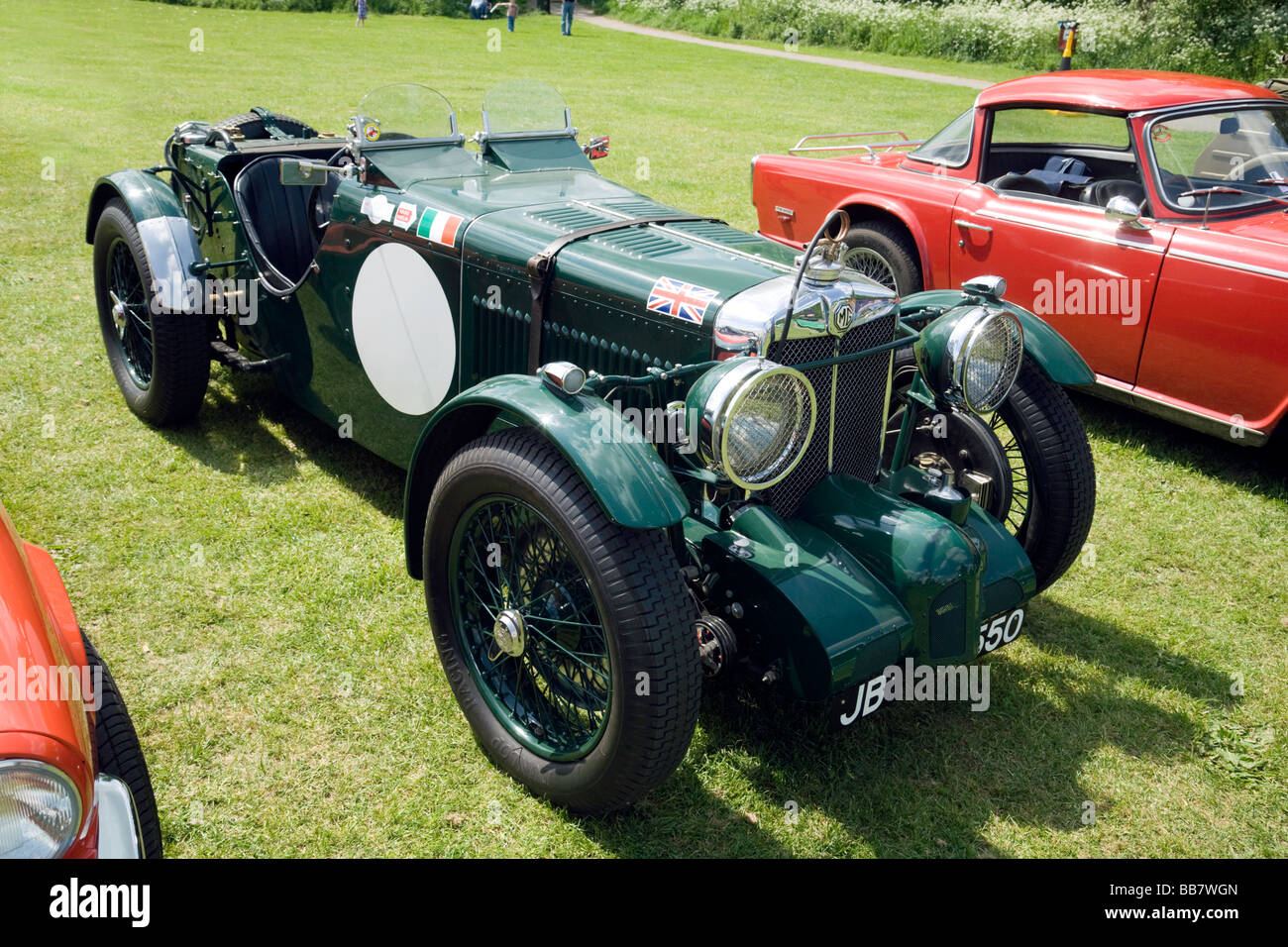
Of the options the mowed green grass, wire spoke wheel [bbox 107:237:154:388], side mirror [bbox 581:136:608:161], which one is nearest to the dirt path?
side mirror [bbox 581:136:608:161]

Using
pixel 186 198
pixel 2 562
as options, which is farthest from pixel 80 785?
pixel 186 198

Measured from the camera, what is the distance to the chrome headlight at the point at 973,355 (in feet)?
10.5

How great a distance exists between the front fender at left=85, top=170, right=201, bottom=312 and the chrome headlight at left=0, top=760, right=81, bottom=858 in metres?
3.11

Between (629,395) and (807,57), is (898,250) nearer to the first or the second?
(629,395)

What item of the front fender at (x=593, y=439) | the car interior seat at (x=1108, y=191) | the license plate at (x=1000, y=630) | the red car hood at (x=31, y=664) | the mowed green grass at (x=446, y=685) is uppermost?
the car interior seat at (x=1108, y=191)

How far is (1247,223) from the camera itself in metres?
4.89

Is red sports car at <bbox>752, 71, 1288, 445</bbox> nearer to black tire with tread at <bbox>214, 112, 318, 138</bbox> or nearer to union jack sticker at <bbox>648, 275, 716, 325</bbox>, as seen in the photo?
union jack sticker at <bbox>648, 275, 716, 325</bbox>

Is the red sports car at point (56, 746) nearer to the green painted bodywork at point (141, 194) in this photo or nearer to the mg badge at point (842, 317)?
the mg badge at point (842, 317)

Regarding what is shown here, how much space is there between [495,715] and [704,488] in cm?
91

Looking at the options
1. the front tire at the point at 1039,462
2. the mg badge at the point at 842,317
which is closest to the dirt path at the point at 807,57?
the front tire at the point at 1039,462

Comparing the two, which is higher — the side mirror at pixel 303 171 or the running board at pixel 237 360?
the side mirror at pixel 303 171

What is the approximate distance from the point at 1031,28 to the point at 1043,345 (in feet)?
71.7

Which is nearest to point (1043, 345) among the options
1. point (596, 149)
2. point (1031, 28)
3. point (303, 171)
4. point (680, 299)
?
point (680, 299)

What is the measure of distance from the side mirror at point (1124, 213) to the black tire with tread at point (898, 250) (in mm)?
1188
